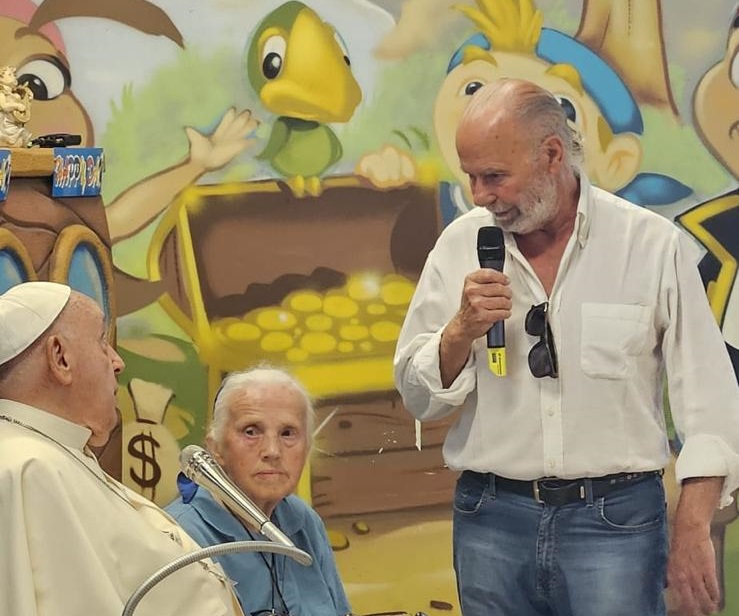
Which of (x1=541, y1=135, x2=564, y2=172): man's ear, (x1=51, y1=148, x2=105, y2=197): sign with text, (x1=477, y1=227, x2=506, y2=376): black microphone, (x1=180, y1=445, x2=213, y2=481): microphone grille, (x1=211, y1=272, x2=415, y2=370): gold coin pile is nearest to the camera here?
(x1=180, y1=445, x2=213, y2=481): microphone grille

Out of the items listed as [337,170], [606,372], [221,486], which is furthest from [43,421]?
[337,170]

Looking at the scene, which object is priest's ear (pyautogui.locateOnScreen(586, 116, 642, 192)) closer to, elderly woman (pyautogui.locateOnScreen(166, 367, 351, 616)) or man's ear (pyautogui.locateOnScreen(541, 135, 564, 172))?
man's ear (pyautogui.locateOnScreen(541, 135, 564, 172))

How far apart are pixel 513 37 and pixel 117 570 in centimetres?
251

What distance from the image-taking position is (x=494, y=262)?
2.98 meters

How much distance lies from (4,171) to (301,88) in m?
1.23

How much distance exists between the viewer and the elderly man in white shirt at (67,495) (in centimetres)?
238

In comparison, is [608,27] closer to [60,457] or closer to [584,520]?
[584,520]

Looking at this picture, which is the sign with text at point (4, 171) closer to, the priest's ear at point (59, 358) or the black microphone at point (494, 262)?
the priest's ear at point (59, 358)

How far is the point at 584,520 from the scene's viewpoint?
9.78 feet

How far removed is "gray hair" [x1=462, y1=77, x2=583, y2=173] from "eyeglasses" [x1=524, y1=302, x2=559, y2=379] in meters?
0.36

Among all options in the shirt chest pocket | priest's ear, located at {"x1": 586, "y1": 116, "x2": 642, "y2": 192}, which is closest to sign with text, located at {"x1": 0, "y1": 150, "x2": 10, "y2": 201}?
the shirt chest pocket

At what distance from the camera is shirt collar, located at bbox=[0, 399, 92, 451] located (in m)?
2.50

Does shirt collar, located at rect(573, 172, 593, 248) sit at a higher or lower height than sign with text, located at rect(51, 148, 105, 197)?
lower

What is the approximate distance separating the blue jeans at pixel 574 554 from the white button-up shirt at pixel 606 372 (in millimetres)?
81
